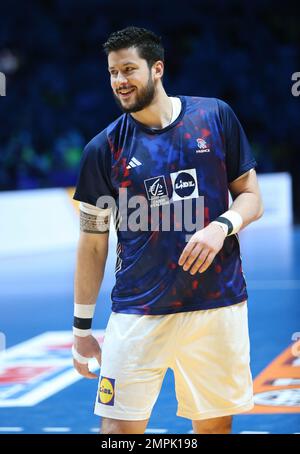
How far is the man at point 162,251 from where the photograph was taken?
12.0 ft

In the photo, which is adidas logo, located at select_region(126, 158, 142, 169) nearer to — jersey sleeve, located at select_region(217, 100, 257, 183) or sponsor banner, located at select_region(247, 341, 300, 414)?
jersey sleeve, located at select_region(217, 100, 257, 183)

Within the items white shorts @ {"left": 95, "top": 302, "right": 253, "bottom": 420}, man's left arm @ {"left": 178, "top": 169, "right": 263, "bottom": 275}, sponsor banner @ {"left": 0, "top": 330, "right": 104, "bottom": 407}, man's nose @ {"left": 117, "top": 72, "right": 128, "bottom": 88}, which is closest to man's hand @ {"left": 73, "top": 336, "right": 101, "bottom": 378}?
white shorts @ {"left": 95, "top": 302, "right": 253, "bottom": 420}

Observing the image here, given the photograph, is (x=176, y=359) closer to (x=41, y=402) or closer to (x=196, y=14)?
(x=41, y=402)

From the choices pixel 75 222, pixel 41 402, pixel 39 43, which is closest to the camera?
pixel 41 402

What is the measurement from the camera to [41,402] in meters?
6.14

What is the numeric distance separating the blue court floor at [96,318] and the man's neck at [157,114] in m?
2.22

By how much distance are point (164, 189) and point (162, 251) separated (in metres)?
0.25

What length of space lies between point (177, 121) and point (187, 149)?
140 millimetres

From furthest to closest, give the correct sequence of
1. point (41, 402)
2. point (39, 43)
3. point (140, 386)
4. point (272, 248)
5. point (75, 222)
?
point (39, 43), point (75, 222), point (272, 248), point (41, 402), point (140, 386)

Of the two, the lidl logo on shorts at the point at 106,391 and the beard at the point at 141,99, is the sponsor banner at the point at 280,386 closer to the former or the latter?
the lidl logo on shorts at the point at 106,391

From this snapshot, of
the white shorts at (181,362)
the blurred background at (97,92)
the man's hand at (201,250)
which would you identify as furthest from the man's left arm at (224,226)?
the blurred background at (97,92)

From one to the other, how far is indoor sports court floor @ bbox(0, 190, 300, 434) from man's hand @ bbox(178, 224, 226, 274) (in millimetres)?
2023

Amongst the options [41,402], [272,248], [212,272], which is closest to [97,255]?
[212,272]

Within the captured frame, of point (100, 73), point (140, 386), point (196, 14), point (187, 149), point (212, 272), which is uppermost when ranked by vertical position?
point (196, 14)
